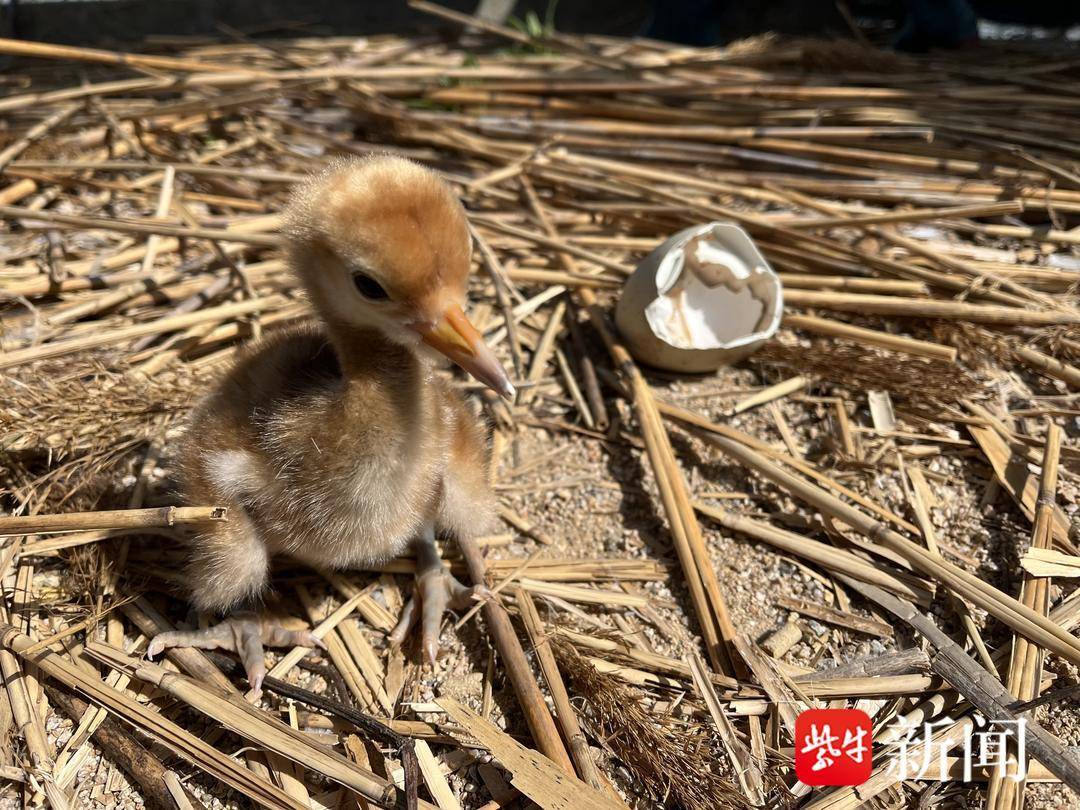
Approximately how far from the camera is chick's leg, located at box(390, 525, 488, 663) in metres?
1.75

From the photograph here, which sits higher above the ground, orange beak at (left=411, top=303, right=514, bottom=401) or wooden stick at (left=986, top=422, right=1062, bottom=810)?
orange beak at (left=411, top=303, right=514, bottom=401)

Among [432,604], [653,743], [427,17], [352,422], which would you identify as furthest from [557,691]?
[427,17]

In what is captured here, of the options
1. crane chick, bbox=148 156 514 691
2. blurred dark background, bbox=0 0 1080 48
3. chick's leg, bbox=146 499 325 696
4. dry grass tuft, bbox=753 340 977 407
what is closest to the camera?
crane chick, bbox=148 156 514 691

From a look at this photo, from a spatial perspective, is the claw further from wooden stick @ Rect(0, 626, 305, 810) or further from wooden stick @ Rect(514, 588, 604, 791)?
wooden stick @ Rect(0, 626, 305, 810)

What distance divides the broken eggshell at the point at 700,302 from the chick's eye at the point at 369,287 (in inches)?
37.8

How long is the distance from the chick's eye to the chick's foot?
77cm

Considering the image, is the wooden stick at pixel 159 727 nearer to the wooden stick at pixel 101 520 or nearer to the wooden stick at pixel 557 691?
the wooden stick at pixel 101 520

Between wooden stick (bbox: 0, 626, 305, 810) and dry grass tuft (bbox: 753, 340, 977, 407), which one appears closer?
wooden stick (bbox: 0, 626, 305, 810)

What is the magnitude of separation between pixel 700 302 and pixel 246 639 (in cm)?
142

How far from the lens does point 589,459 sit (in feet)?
7.07

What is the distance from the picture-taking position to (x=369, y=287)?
1.40 meters

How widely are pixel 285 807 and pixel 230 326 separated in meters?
1.34

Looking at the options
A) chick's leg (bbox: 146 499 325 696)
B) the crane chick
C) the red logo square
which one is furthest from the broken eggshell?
chick's leg (bbox: 146 499 325 696)

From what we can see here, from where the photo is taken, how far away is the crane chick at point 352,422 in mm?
1341
